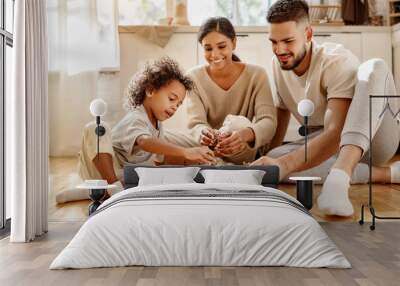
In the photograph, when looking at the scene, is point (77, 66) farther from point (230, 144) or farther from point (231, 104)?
point (230, 144)

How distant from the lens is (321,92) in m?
6.55

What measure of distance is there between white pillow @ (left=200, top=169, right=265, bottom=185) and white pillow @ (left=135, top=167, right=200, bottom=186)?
149 mm

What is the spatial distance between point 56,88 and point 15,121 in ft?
4.13

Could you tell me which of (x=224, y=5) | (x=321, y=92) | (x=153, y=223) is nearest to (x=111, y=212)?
(x=153, y=223)

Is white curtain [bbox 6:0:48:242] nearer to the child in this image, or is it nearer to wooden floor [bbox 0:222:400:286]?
wooden floor [bbox 0:222:400:286]

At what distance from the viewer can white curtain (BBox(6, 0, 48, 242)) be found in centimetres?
541

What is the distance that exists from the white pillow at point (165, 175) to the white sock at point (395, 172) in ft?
6.51

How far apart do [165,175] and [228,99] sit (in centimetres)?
102

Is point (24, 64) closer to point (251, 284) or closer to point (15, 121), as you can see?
point (15, 121)

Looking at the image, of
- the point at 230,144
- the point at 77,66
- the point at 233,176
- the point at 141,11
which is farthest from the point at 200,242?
the point at 141,11

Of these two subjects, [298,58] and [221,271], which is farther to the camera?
[298,58]

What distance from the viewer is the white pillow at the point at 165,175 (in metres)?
6.29

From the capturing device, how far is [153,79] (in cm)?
668

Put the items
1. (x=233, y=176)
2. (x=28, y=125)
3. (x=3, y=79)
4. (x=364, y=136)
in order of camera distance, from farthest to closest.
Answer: (x=364, y=136) → (x=233, y=176) → (x=3, y=79) → (x=28, y=125)
